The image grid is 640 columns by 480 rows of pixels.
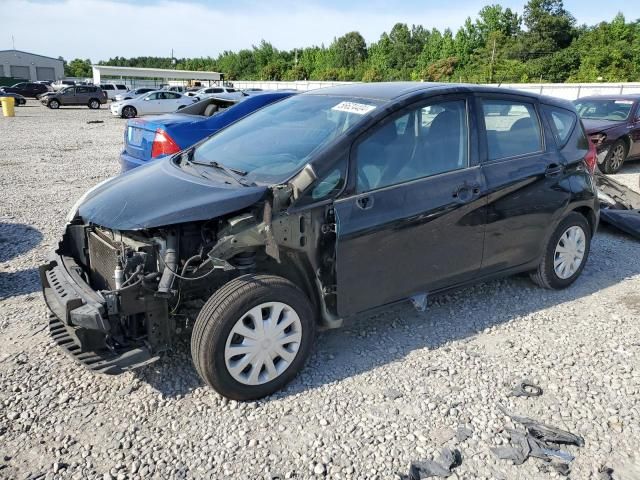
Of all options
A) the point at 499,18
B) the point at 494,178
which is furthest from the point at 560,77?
the point at 494,178

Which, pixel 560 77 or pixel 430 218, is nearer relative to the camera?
pixel 430 218

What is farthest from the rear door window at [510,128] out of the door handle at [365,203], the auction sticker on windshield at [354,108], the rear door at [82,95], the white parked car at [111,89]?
the white parked car at [111,89]

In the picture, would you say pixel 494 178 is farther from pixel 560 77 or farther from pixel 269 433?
pixel 560 77

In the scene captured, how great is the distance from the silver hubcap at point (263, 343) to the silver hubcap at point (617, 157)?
31.6 feet

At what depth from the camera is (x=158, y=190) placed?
329cm

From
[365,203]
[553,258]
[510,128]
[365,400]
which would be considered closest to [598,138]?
[553,258]

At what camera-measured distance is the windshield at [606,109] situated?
35.6 ft

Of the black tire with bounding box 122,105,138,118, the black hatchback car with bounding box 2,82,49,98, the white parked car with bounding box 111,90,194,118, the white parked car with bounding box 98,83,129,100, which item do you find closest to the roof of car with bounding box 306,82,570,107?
the white parked car with bounding box 111,90,194,118

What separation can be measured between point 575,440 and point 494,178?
6.15 feet

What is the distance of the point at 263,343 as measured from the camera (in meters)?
3.04

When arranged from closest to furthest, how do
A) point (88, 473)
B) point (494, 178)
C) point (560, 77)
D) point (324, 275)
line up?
point (88, 473)
point (324, 275)
point (494, 178)
point (560, 77)

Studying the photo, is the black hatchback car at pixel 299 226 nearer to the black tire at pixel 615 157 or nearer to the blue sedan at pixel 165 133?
the blue sedan at pixel 165 133

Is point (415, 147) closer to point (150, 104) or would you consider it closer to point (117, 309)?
point (117, 309)

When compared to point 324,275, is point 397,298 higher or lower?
lower
